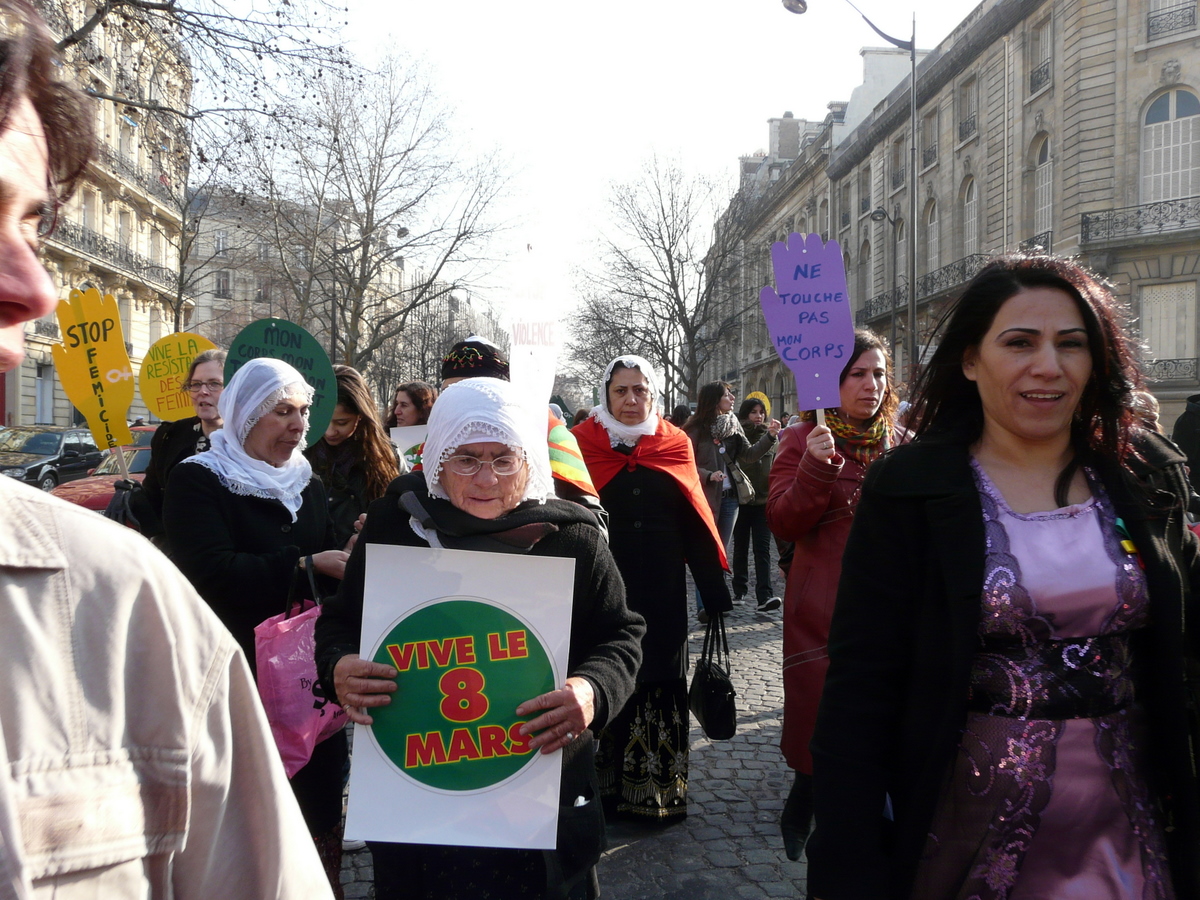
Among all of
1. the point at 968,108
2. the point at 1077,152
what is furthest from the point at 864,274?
the point at 1077,152

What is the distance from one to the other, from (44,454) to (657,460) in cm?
2036

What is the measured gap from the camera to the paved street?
11.8ft

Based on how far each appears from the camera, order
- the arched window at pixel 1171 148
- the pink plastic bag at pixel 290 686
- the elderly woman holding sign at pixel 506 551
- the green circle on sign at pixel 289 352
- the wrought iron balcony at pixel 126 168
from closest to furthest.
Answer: the wrought iron balcony at pixel 126 168
the elderly woman holding sign at pixel 506 551
the pink plastic bag at pixel 290 686
the green circle on sign at pixel 289 352
the arched window at pixel 1171 148

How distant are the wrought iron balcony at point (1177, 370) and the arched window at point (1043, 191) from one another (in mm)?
5059

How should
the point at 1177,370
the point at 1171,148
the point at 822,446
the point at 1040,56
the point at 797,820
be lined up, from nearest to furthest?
the point at 822,446
the point at 797,820
the point at 1171,148
the point at 1177,370
the point at 1040,56

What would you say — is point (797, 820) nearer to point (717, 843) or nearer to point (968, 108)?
point (717, 843)

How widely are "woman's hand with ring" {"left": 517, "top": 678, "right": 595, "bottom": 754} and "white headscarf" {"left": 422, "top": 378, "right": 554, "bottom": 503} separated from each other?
0.54 metres

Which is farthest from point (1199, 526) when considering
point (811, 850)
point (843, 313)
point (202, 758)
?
point (202, 758)

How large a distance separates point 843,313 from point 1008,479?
6.19 ft

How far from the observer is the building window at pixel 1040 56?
27.2 m

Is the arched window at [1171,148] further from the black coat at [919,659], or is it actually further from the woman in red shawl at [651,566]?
the black coat at [919,659]

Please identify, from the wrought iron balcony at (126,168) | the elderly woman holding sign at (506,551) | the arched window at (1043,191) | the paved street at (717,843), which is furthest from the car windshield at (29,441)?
the arched window at (1043,191)

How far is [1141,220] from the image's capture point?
2502cm

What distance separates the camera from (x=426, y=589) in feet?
6.80
